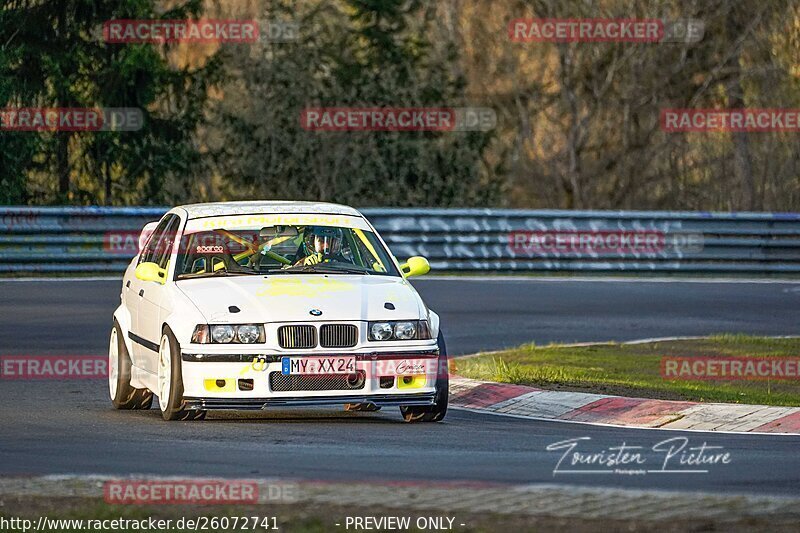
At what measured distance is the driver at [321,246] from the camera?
42.3ft

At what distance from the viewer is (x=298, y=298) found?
11.9 metres

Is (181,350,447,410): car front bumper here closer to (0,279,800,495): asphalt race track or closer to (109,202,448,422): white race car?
(109,202,448,422): white race car

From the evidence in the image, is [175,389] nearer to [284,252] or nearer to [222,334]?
[222,334]

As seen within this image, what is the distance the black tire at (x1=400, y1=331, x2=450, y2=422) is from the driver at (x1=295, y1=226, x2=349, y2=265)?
1.15m

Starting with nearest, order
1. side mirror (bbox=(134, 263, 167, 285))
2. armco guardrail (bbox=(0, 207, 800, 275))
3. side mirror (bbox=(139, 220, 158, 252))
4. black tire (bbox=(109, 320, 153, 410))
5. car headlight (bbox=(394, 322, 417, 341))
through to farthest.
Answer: car headlight (bbox=(394, 322, 417, 341)) → side mirror (bbox=(134, 263, 167, 285)) → black tire (bbox=(109, 320, 153, 410)) → side mirror (bbox=(139, 220, 158, 252)) → armco guardrail (bbox=(0, 207, 800, 275))

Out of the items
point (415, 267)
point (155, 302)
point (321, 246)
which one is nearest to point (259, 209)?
point (321, 246)

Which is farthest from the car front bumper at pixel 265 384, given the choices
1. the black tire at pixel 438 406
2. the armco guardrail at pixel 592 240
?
the armco guardrail at pixel 592 240

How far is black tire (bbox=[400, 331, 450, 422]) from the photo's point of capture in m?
12.1

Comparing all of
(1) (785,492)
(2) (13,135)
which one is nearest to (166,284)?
(1) (785,492)

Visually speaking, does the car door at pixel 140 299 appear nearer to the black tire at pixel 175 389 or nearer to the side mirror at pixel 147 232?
the side mirror at pixel 147 232

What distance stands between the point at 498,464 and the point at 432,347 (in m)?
2.23

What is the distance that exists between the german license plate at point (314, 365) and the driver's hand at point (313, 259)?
4.29ft

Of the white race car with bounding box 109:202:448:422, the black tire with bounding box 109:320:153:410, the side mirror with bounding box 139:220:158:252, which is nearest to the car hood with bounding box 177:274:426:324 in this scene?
the white race car with bounding box 109:202:448:422

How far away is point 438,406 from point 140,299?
97.2 inches
